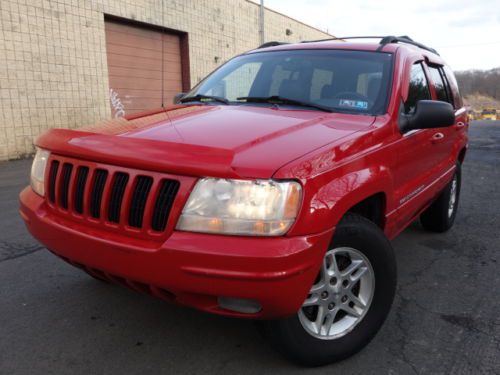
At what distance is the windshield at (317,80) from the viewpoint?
2.96 metres

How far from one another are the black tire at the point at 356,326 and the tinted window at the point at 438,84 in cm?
214

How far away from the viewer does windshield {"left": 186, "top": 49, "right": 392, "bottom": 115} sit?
2.96 meters

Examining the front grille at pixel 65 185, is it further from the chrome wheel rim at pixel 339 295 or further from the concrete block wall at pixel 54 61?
the concrete block wall at pixel 54 61

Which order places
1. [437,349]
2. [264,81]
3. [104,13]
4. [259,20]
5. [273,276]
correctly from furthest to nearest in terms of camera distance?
[259,20], [104,13], [264,81], [437,349], [273,276]

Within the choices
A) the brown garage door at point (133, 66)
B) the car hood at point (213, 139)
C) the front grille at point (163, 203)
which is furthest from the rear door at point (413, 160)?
the brown garage door at point (133, 66)

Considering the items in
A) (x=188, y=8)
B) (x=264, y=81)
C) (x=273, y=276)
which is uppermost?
(x=188, y=8)

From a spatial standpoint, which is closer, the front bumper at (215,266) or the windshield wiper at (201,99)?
the front bumper at (215,266)

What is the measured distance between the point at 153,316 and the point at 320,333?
111 centimetres

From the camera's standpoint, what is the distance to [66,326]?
2.71 metres

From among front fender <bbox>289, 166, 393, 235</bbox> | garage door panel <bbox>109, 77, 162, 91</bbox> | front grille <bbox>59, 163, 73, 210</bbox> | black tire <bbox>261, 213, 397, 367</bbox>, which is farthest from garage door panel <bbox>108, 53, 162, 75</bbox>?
black tire <bbox>261, 213, 397, 367</bbox>

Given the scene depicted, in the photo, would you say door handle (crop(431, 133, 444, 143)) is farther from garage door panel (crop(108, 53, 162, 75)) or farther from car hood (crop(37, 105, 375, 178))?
garage door panel (crop(108, 53, 162, 75))

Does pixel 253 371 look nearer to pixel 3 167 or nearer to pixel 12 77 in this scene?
pixel 3 167

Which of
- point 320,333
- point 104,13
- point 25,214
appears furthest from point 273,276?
point 104,13

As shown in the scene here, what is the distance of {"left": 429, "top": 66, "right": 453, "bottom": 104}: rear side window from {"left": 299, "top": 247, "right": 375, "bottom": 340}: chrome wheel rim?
7.47 feet
